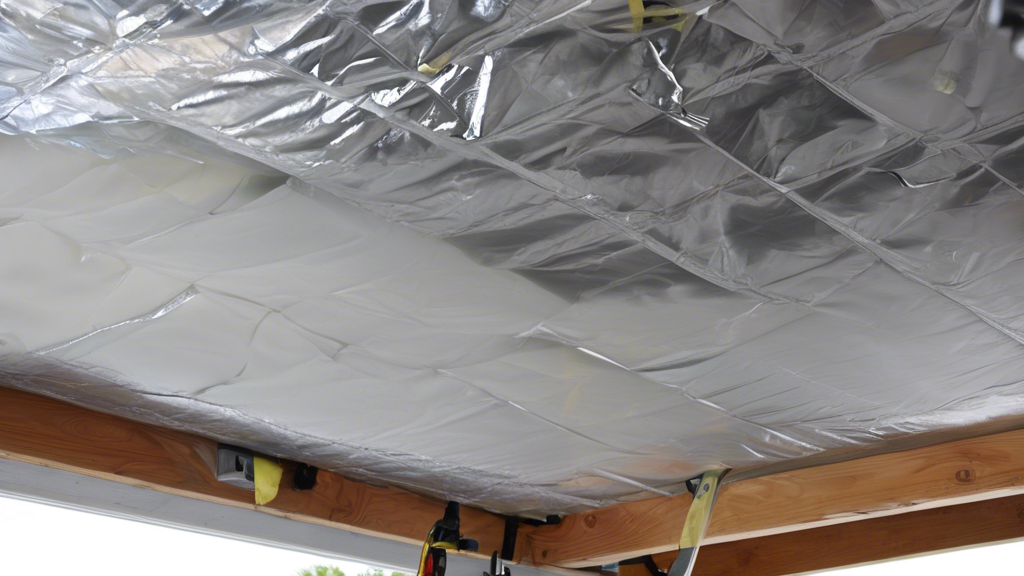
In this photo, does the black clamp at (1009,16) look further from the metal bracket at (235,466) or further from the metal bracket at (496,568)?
the metal bracket at (496,568)

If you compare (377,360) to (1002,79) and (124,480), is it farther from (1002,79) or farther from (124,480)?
(1002,79)

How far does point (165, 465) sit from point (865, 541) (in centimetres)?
240

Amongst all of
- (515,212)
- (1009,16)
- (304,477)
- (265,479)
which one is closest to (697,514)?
(304,477)

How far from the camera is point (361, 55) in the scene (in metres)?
0.95

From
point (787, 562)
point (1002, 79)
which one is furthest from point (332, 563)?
point (1002, 79)

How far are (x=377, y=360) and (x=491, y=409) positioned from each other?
0.38 metres

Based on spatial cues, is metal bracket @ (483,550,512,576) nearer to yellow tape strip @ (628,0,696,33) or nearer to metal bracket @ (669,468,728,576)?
metal bracket @ (669,468,728,576)

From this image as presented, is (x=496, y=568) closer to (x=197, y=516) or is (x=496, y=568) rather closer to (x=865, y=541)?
(x=197, y=516)

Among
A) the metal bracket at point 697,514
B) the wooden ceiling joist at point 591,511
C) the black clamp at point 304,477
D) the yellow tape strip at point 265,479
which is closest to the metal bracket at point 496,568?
the wooden ceiling joist at point 591,511

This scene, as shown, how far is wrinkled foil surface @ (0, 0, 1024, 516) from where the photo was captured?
94 cm

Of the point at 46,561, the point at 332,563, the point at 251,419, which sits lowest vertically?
the point at 46,561

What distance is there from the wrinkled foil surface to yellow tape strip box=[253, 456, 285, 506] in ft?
1.06

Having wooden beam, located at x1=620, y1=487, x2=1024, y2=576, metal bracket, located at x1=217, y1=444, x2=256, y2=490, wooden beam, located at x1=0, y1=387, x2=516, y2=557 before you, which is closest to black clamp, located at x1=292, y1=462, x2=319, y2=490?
wooden beam, located at x1=0, y1=387, x2=516, y2=557

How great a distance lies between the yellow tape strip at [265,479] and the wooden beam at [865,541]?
1.64 metres
